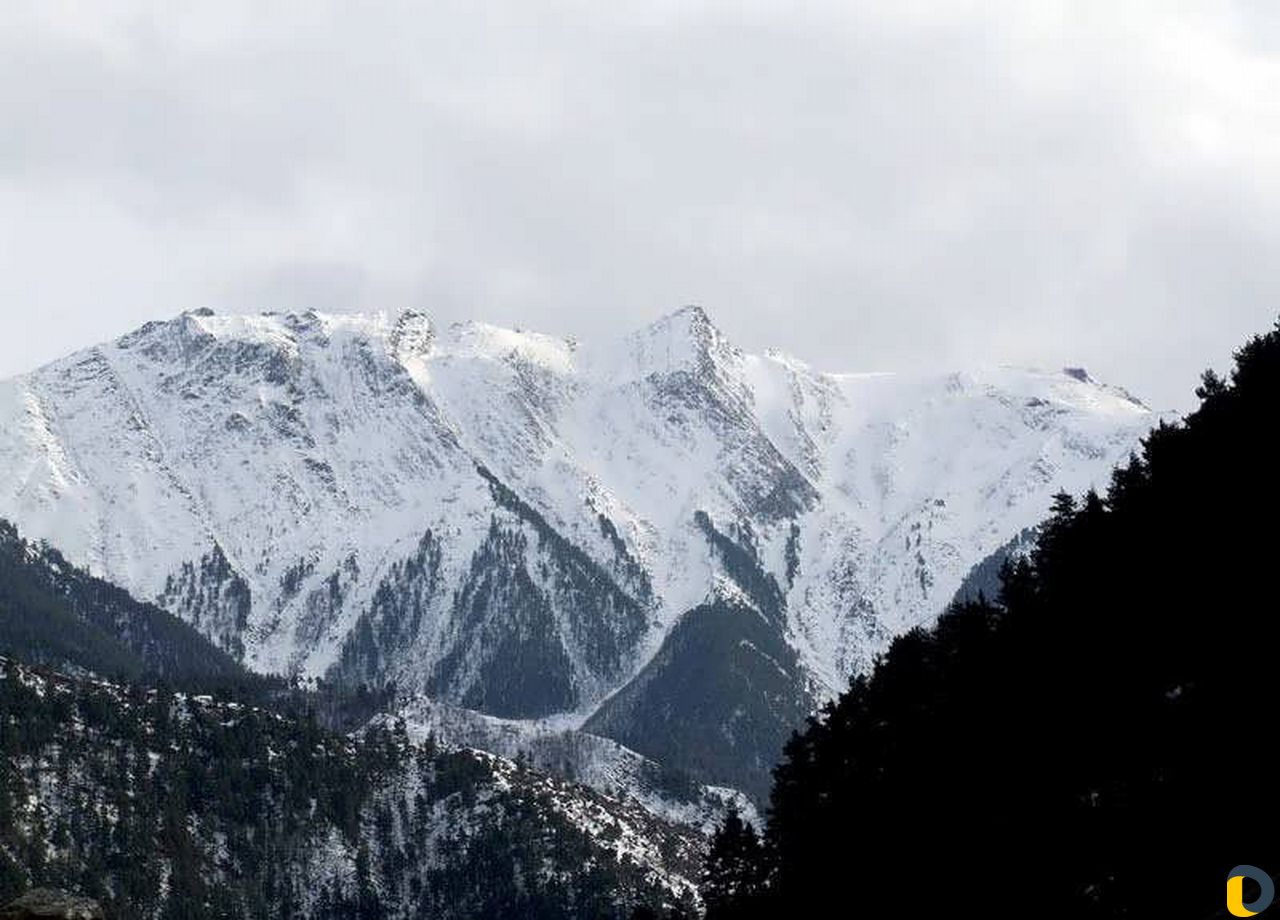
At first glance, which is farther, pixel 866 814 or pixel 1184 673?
pixel 866 814

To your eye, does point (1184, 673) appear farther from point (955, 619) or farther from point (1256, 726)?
point (955, 619)

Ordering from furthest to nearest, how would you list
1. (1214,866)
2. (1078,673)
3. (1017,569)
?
(1017,569) < (1078,673) < (1214,866)

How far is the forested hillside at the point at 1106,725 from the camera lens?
183ft

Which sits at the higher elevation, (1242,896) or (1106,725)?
(1106,725)

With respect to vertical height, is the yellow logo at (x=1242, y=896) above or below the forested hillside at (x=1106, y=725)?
below

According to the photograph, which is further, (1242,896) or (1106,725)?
(1106,725)

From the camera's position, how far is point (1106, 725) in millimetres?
64750

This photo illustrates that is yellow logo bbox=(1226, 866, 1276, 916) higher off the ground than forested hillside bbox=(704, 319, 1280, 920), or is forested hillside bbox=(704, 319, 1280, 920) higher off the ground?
forested hillside bbox=(704, 319, 1280, 920)

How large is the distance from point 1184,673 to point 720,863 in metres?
50.2

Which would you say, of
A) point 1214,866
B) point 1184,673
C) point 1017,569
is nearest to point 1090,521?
point 1017,569

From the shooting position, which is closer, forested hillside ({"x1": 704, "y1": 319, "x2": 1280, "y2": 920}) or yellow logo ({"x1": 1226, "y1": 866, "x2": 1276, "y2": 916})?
yellow logo ({"x1": 1226, "y1": 866, "x2": 1276, "y2": 916})

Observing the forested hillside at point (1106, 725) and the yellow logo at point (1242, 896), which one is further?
the forested hillside at point (1106, 725)

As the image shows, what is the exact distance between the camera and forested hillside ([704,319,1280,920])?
55.8 meters

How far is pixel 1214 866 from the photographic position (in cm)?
5225
